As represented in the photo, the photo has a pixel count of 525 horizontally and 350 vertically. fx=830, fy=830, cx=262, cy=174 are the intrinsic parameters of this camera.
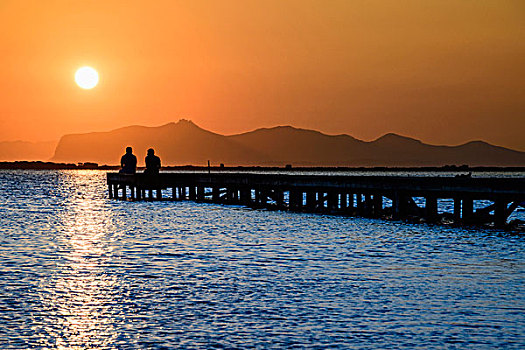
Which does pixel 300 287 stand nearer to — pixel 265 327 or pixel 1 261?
pixel 265 327

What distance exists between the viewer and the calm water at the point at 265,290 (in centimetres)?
1369

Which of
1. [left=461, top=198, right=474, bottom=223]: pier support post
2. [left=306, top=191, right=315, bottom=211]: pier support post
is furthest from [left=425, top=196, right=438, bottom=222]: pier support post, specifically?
[left=306, top=191, right=315, bottom=211]: pier support post

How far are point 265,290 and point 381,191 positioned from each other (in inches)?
1017

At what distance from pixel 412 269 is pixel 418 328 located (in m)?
8.36

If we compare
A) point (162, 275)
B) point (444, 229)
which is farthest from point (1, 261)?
point (444, 229)

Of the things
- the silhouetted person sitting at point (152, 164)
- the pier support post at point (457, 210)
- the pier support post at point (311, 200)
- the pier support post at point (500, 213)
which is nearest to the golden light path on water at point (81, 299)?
the pier support post at point (500, 213)

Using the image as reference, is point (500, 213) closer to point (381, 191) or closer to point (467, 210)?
point (467, 210)

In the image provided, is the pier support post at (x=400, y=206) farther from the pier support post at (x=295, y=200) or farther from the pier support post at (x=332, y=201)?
the pier support post at (x=295, y=200)

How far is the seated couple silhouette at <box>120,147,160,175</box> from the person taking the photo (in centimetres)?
6284

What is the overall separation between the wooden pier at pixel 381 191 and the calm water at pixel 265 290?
6.66ft

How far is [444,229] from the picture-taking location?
36562mm

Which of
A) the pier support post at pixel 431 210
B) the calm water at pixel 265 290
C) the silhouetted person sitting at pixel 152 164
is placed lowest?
the calm water at pixel 265 290

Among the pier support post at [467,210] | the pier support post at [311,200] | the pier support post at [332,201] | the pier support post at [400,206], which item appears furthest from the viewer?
the pier support post at [311,200]

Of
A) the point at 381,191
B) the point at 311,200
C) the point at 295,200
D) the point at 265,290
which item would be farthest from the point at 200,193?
the point at 265,290
